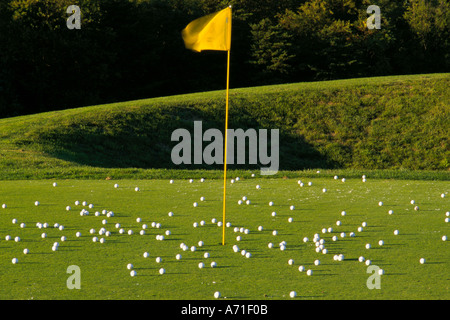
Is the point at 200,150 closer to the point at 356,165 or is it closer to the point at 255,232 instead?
the point at 356,165

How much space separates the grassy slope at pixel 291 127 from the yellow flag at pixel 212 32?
401 inches

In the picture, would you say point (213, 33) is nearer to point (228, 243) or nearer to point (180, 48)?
point (228, 243)

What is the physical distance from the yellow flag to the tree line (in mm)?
32369

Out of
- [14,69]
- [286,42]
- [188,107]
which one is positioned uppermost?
[286,42]

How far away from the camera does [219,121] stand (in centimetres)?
2567

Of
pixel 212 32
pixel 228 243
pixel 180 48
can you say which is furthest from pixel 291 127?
pixel 180 48

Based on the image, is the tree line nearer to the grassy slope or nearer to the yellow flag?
the grassy slope

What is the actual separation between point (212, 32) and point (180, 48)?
4047cm

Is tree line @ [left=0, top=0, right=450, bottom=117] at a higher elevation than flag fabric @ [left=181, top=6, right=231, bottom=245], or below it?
higher

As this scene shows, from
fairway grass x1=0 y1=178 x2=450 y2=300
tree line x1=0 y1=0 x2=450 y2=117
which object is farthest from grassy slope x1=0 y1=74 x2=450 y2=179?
tree line x1=0 y1=0 x2=450 y2=117

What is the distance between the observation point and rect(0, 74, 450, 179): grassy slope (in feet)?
69.1

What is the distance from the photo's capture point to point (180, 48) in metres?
47.6
